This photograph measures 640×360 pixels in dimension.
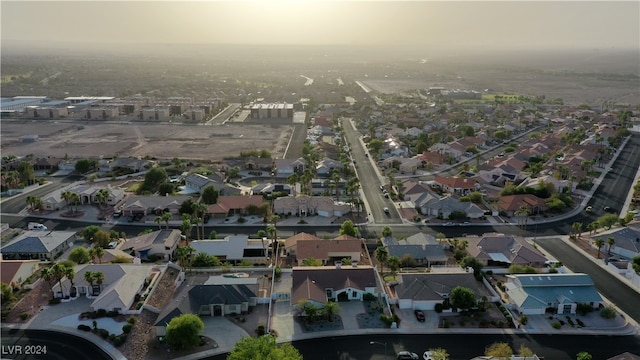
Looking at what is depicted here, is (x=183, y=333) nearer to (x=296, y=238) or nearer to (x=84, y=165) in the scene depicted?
(x=296, y=238)

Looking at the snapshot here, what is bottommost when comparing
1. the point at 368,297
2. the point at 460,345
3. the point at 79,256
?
the point at 460,345

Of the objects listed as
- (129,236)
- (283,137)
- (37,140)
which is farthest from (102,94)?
(129,236)

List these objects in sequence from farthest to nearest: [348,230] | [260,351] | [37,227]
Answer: [37,227]
[348,230]
[260,351]

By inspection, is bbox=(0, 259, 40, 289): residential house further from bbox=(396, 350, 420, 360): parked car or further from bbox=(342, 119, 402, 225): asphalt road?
bbox=(342, 119, 402, 225): asphalt road

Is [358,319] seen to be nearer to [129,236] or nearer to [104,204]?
[129,236]

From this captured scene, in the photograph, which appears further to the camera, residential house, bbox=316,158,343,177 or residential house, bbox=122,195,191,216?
residential house, bbox=316,158,343,177

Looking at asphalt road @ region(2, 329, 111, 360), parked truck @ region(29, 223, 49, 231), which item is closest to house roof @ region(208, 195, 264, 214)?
parked truck @ region(29, 223, 49, 231)

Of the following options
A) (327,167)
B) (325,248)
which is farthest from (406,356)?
(327,167)
